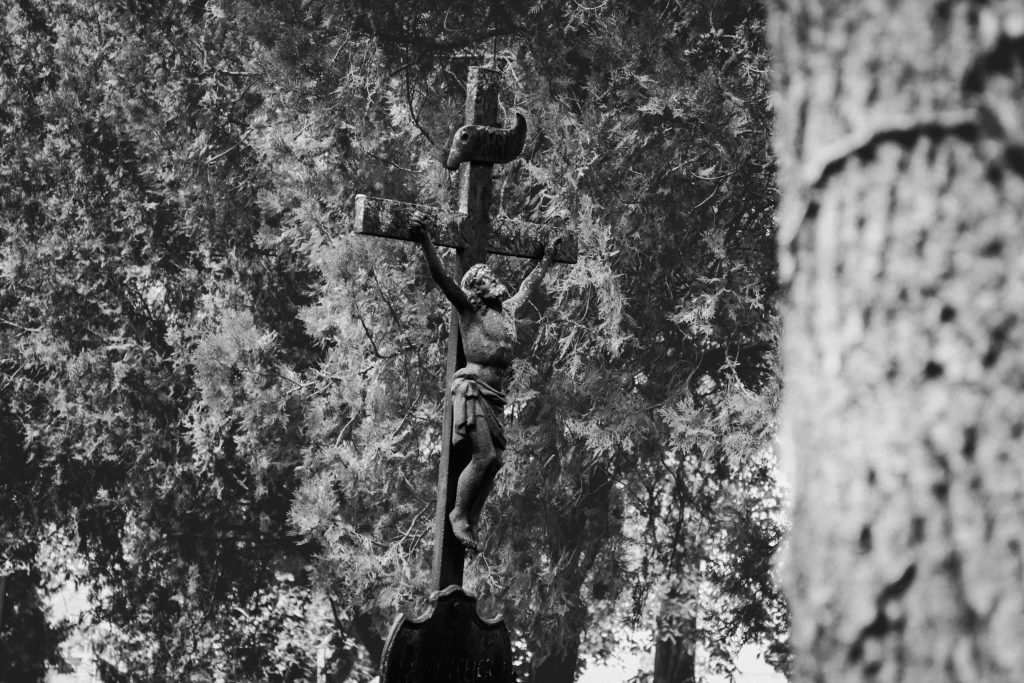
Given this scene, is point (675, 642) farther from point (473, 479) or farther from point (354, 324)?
point (473, 479)

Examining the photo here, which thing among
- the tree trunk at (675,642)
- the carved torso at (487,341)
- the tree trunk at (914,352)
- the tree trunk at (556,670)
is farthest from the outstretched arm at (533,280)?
the tree trunk at (556,670)

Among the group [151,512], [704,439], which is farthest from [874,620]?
[151,512]

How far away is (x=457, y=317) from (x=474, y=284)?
183mm

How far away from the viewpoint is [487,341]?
242 inches

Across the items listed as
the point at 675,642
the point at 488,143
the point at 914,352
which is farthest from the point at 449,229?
the point at 675,642

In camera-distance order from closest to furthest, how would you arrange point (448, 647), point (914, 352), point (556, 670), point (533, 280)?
point (914, 352), point (448, 647), point (533, 280), point (556, 670)

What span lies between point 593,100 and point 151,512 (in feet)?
21.7

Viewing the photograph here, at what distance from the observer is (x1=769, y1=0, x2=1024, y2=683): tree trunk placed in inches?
66.3

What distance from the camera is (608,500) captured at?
12992mm

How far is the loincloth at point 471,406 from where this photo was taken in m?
6.08

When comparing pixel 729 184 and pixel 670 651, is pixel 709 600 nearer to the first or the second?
pixel 670 651

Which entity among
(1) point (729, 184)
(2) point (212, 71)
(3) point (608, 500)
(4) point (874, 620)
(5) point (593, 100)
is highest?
(2) point (212, 71)

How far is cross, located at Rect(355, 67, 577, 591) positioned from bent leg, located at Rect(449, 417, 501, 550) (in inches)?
2.1

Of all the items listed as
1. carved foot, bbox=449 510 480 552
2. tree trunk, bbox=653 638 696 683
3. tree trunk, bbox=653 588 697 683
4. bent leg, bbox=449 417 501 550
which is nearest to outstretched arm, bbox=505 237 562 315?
bent leg, bbox=449 417 501 550
